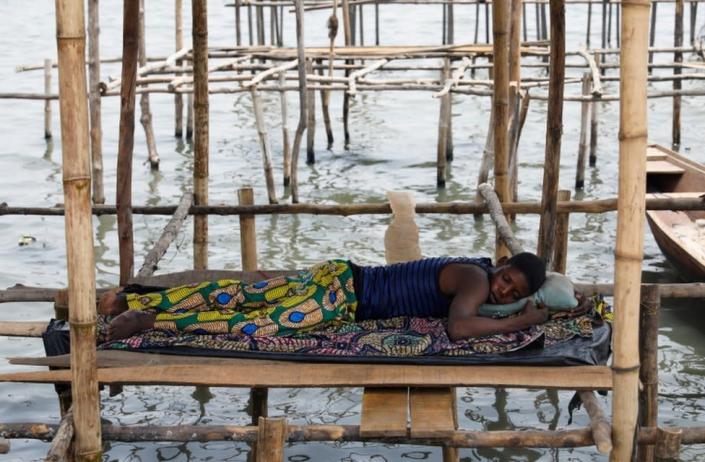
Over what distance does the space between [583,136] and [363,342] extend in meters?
5.68

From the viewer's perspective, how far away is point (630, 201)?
3064 millimetres

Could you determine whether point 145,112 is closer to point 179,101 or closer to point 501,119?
point 179,101

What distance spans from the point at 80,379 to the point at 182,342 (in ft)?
2.52

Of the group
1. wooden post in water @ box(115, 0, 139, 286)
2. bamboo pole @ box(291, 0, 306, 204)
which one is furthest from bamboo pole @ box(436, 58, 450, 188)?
wooden post in water @ box(115, 0, 139, 286)

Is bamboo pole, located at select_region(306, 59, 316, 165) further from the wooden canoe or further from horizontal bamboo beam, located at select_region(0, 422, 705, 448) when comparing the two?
horizontal bamboo beam, located at select_region(0, 422, 705, 448)

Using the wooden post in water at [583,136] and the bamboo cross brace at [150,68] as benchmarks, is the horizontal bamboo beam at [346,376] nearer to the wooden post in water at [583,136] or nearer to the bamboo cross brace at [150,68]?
the bamboo cross brace at [150,68]

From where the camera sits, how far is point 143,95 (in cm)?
914

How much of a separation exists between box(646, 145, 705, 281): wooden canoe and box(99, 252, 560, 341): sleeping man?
2.12m

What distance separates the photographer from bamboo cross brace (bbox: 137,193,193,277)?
4.89 metres

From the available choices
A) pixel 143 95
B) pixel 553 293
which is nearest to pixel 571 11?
pixel 143 95

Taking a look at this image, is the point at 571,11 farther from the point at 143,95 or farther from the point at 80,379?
the point at 80,379

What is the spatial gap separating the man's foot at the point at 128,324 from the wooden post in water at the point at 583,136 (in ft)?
18.0

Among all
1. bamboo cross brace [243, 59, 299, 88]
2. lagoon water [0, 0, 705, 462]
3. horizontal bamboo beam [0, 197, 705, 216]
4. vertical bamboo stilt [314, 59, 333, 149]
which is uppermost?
bamboo cross brace [243, 59, 299, 88]

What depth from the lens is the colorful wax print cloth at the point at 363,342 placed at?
3861 mm
